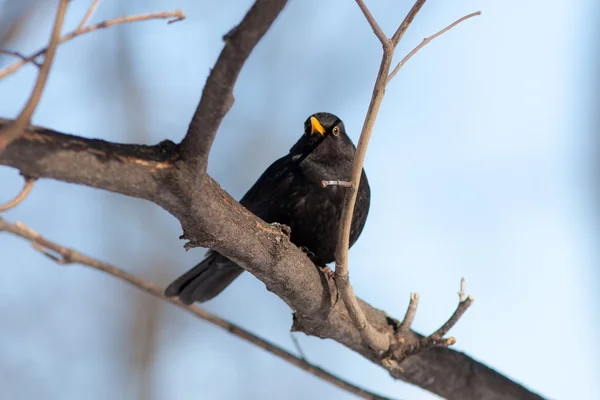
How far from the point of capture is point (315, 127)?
4289 millimetres

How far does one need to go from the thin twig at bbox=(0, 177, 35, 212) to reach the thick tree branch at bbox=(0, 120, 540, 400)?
3cm

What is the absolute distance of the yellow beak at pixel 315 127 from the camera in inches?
168

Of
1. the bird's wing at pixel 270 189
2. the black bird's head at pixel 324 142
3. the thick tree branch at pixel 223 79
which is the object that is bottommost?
the thick tree branch at pixel 223 79

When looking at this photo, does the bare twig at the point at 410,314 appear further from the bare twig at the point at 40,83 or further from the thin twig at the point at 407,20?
the bare twig at the point at 40,83

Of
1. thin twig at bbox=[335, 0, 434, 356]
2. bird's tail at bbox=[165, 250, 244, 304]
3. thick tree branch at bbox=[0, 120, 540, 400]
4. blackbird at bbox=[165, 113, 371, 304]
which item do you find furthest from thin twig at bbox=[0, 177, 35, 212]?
bird's tail at bbox=[165, 250, 244, 304]

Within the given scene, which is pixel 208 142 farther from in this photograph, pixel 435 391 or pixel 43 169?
pixel 435 391

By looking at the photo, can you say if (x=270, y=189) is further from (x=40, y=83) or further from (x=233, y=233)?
(x=40, y=83)

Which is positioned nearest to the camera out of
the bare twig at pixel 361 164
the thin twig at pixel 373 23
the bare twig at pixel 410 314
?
the thin twig at pixel 373 23

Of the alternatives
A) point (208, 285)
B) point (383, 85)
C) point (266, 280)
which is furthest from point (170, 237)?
point (383, 85)

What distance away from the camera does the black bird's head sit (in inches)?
166

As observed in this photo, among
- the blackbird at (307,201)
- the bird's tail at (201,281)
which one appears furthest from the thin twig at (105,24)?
the bird's tail at (201,281)

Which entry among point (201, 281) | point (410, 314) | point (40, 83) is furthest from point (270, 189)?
point (40, 83)

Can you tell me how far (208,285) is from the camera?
169 inches

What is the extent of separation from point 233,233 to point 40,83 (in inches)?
45.7
